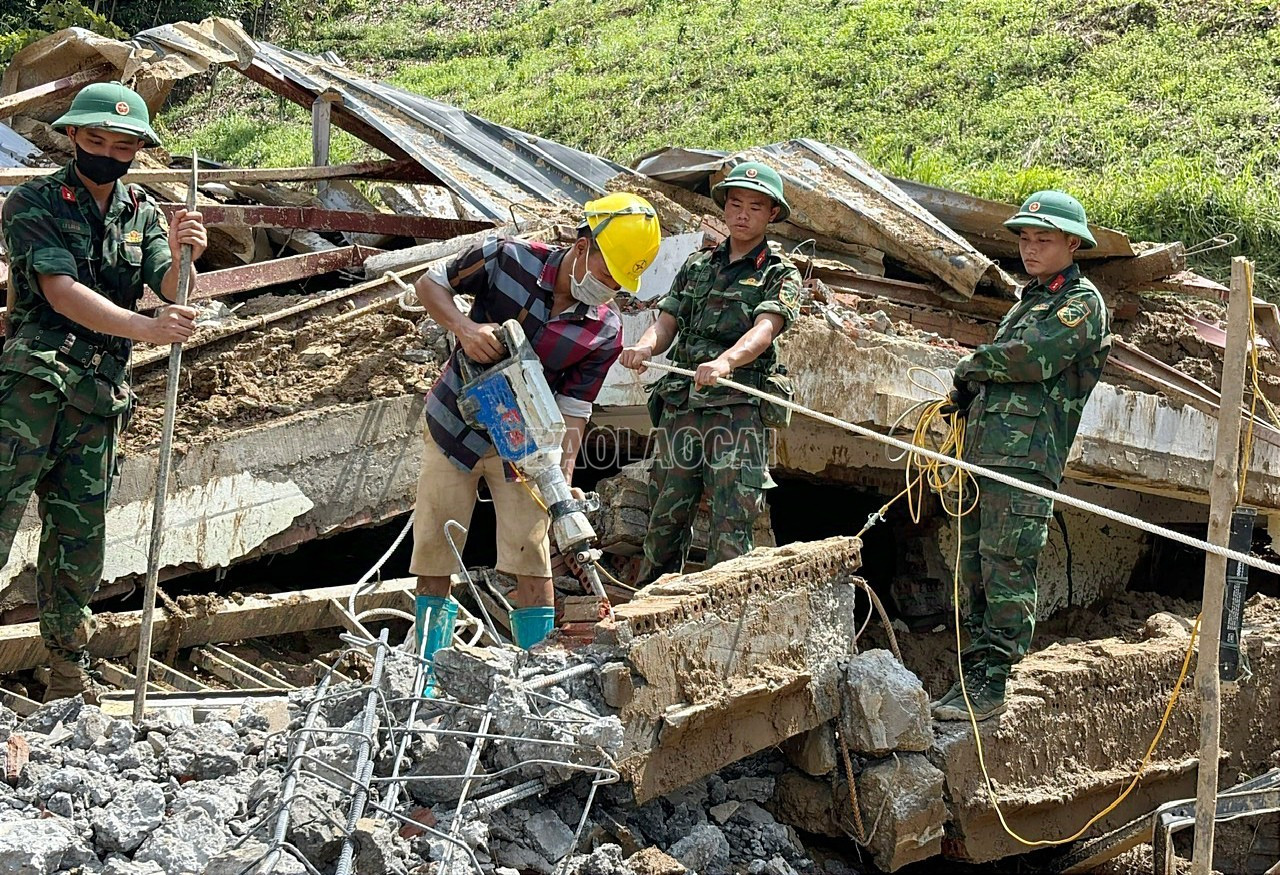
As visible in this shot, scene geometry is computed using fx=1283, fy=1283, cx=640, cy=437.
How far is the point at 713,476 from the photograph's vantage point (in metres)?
5.05

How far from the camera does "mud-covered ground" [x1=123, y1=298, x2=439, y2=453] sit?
5.66 metres

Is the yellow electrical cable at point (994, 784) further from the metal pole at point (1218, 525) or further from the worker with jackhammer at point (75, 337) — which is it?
the worker with jackhammer at point (75, 337)

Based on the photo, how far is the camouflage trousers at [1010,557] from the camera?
4750 millimetres

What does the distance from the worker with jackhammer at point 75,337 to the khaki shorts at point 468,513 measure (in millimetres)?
1055

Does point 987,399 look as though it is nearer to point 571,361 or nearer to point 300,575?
point 571,361

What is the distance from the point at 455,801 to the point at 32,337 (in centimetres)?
208

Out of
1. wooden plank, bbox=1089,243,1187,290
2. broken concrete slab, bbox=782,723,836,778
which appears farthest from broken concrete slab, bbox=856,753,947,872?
wooden plank, bbox=1089,243,1187,290

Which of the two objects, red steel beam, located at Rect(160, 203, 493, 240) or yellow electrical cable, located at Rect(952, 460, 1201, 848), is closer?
yellow electrical cable, located at Rect(952, 460, 1201, 848)

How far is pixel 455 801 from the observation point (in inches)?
138

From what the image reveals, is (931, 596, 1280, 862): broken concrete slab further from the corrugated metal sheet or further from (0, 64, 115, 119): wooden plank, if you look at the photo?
(0, 64, 115, 119): wooden plank

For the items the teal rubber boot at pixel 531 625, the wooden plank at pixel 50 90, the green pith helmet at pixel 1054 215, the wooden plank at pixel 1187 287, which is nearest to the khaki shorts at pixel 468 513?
the teal rubber boot at pixel 531 625

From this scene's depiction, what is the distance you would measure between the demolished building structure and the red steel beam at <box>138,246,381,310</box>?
0.02 metres

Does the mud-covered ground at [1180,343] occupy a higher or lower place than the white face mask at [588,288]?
lower

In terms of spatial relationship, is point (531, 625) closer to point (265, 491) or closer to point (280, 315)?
point (265, 491)
